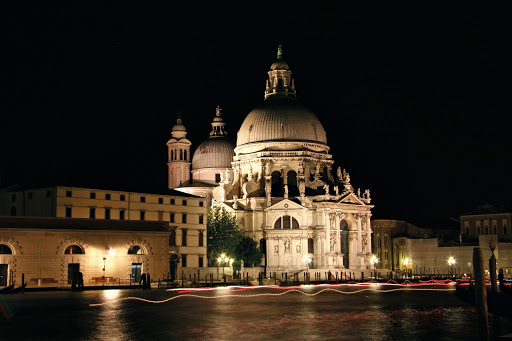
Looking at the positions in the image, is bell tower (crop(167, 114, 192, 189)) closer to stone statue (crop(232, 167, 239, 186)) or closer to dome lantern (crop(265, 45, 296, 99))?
stone statue (crop(232, 167, 239, 186))

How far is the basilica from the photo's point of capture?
3789 inches

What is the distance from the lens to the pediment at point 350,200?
98375 millimetres

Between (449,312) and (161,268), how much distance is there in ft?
122

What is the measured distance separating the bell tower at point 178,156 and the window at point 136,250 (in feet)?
147

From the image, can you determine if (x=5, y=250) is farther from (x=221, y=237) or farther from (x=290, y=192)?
(x=290, y=192)

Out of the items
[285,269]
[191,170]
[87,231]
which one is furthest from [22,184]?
[191,170]

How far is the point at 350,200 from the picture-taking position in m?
99.8

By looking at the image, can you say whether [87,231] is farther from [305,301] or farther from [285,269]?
[285,269]

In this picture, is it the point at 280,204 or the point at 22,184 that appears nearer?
the point at 22,184

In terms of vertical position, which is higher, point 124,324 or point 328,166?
point 328,166

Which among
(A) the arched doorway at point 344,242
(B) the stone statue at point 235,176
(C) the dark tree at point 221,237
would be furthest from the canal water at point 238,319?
(B) the stone statue at point 235,176

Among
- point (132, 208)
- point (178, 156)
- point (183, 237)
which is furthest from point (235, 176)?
point (132, 208)

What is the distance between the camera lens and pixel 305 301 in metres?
42.5

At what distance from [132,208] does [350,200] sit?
34.8 m
